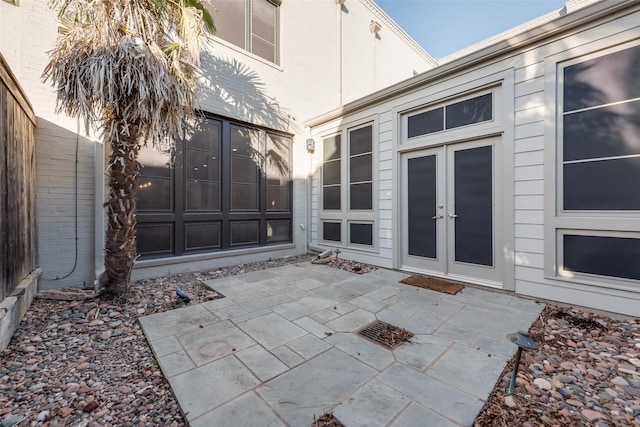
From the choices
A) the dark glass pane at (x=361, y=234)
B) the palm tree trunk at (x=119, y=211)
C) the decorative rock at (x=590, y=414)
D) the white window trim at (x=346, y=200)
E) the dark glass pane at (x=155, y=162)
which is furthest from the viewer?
the dark glass pane at (x=361, y=234)

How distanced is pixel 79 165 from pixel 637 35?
6.53m

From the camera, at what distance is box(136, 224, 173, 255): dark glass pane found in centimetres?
409

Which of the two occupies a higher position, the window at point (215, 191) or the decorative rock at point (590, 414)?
the window at point (215, 191)

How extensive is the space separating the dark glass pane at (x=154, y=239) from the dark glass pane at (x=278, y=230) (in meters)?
1.89

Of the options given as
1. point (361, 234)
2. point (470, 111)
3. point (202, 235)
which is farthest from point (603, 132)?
point (202, 235)

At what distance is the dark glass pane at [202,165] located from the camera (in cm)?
455

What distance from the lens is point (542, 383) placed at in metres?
1.77

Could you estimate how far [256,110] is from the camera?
536 cm

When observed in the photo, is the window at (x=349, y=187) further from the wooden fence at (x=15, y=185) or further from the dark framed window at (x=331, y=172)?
the wooden fence at (x=15, y=185)

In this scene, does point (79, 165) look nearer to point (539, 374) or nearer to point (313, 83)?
point (313, 83)

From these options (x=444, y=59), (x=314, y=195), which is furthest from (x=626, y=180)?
(x=444, y=59)

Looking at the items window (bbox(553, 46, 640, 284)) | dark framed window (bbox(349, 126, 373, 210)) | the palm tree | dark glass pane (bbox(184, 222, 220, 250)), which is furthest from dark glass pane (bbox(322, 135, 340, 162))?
window (bbox(553, 46, 640, 284))

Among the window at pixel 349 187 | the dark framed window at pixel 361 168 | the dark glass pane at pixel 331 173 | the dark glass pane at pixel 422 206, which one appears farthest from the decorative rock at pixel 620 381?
the dark glass pane at pixel 331 173

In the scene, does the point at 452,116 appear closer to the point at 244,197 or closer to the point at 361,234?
the point at 361,234
